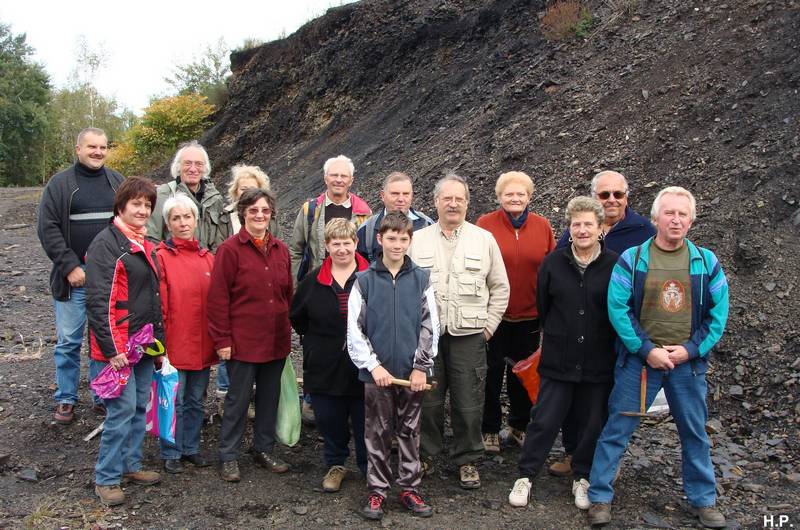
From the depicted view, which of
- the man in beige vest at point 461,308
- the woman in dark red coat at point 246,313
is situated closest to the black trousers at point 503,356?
the man in beige vest at point 461,308

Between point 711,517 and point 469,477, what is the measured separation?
1.55 meters

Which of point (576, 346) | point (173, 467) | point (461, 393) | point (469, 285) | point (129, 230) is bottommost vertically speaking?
point (173, 467)

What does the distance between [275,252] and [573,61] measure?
953cm

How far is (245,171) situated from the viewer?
558 centimetres

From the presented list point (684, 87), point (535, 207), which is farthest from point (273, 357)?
point (684, 87)

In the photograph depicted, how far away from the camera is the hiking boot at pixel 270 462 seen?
499 centimetres

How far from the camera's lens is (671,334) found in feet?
13.8

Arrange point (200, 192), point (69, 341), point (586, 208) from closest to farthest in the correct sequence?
point (586, 208)
point (69, 341)
point (200, 192)

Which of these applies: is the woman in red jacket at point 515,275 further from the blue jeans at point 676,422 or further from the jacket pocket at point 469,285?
the blue jeans at point 676,422

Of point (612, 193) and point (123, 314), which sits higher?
point (612, 193)

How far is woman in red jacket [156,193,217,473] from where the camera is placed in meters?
4.82

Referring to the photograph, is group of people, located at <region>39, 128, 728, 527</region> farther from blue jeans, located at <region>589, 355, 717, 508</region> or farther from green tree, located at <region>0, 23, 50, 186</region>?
green tree, located at <region>0, 23, 50, 186</region>

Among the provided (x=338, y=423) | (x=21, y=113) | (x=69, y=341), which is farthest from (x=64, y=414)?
(x=21, y=113)

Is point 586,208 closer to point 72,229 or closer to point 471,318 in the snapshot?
point 471,318
